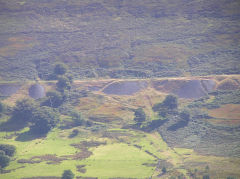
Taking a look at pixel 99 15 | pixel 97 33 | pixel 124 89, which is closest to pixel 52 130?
pixel 124 89

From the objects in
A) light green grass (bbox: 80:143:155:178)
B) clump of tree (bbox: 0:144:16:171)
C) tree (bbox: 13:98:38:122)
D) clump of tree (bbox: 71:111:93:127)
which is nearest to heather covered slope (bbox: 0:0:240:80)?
tree (bbox: 13:98:38:122)

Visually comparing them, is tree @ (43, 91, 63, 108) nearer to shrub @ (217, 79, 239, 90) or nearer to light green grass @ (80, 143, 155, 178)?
light green grass @ (80, 143, 155, 178)

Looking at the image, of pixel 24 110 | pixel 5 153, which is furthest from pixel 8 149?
pixel 24 110

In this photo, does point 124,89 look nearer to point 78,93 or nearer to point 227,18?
point 78,93

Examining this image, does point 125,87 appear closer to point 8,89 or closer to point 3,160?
point 8,89

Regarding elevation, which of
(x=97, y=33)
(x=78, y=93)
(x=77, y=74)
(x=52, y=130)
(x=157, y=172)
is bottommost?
(x=157, y=172)

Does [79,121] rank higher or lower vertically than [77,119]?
lower

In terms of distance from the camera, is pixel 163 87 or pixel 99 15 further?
pixel 99 15
